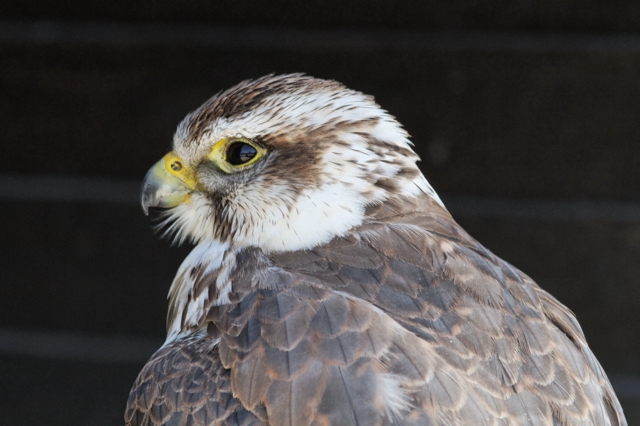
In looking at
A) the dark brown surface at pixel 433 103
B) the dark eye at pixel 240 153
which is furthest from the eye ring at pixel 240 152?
the dark brown surface at pixel 433 103

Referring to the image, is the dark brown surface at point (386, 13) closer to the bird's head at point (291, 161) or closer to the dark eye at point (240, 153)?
the bird's head at point (291, 161)

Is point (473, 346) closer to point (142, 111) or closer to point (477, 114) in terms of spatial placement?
point (477, 114)

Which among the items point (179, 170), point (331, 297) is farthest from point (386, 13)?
point (331, 297)

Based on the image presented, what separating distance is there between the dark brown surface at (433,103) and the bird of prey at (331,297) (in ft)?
4.63

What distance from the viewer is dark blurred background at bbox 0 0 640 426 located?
123 inches

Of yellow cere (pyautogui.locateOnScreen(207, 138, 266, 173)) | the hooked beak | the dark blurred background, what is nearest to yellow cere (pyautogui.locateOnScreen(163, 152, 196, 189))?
the hooked beak

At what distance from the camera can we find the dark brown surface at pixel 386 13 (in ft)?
10.1

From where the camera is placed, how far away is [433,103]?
324cm

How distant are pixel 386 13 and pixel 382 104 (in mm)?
373

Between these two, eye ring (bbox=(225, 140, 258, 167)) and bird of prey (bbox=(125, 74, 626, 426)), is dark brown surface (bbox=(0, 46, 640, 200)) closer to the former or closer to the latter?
bird of prey (bbox=(125, 74, 626, 426))

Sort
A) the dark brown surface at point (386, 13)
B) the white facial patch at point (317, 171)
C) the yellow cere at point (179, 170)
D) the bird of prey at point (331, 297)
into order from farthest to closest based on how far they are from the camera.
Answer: the dark brown surface at point (386, 13) < the yellow cere at point (179, 170) < the white facial patch at point (317, 171) < the bird of prey at point (331, 297)

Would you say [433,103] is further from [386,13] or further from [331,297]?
[331,297]

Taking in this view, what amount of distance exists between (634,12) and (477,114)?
73 centimetres

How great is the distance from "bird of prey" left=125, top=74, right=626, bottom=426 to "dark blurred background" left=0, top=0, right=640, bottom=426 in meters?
1.42
